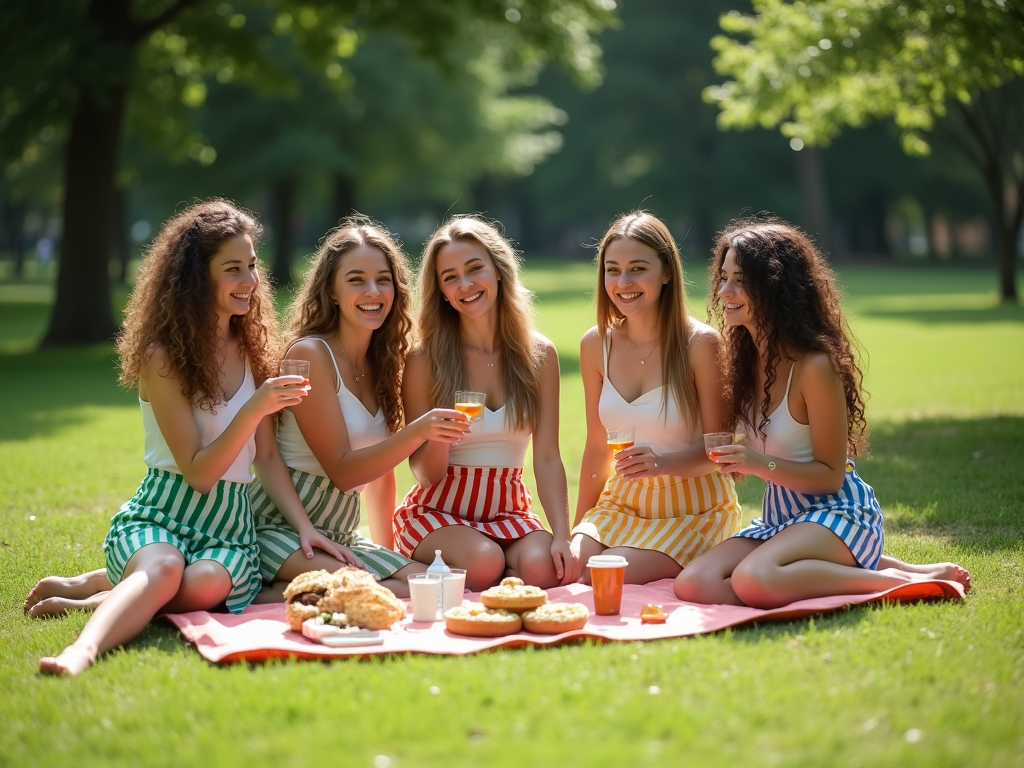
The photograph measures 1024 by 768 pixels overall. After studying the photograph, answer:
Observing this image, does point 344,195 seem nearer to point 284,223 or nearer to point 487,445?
point 284,223

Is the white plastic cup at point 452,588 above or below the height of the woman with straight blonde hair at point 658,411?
below

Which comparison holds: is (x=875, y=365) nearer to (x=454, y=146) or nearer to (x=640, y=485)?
(x=640, y=485)

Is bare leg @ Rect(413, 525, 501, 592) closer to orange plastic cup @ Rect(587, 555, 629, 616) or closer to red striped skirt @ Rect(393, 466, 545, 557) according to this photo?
red striped skirt @ Rect(393, 466, 545, 557)

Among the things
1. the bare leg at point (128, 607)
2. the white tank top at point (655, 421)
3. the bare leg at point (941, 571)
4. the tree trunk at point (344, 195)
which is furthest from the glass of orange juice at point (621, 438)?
the tree trunk at point (344, 195)

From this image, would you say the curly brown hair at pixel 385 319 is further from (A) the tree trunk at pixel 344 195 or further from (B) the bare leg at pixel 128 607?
(A) the tree trunk at pixel 344 195

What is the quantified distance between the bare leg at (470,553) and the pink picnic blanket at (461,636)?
1.41 feet

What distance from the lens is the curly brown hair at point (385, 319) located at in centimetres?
642

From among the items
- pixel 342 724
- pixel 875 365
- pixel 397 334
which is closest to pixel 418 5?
pixel 875 365

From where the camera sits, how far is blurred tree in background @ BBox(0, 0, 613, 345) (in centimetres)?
1719

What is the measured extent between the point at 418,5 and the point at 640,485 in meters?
15.3

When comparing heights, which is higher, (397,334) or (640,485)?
(397,334)

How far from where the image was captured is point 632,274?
6461mm

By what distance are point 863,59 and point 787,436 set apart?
10.2 meters

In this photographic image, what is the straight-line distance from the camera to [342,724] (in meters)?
4.09
